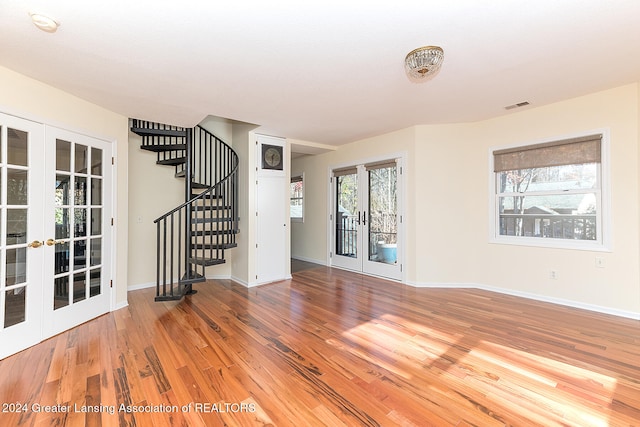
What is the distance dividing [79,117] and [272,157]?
2.57m

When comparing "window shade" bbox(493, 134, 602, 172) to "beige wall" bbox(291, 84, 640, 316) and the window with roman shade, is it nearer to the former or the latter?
the window with roman shade

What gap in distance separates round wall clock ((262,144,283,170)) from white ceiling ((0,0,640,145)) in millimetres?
1308

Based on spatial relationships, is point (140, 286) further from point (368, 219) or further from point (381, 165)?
point (381, 165)

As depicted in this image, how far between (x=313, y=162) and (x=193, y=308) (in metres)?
4.11

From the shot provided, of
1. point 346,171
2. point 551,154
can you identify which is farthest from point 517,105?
point 346,171

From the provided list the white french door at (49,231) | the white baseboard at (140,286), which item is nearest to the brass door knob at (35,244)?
the white french door at (49,231)

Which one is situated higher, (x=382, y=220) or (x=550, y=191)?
(x=550, y=191)

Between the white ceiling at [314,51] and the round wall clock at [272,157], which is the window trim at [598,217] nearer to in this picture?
the white ceiling at [314,51]

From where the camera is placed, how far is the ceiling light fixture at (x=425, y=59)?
7.14ft

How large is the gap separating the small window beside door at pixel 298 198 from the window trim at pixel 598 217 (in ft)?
13.2

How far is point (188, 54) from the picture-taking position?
A: 2256 mm

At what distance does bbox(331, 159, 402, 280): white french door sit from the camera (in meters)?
4.94

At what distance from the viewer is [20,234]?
2527mm

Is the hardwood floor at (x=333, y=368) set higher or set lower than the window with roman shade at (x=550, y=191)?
lower
